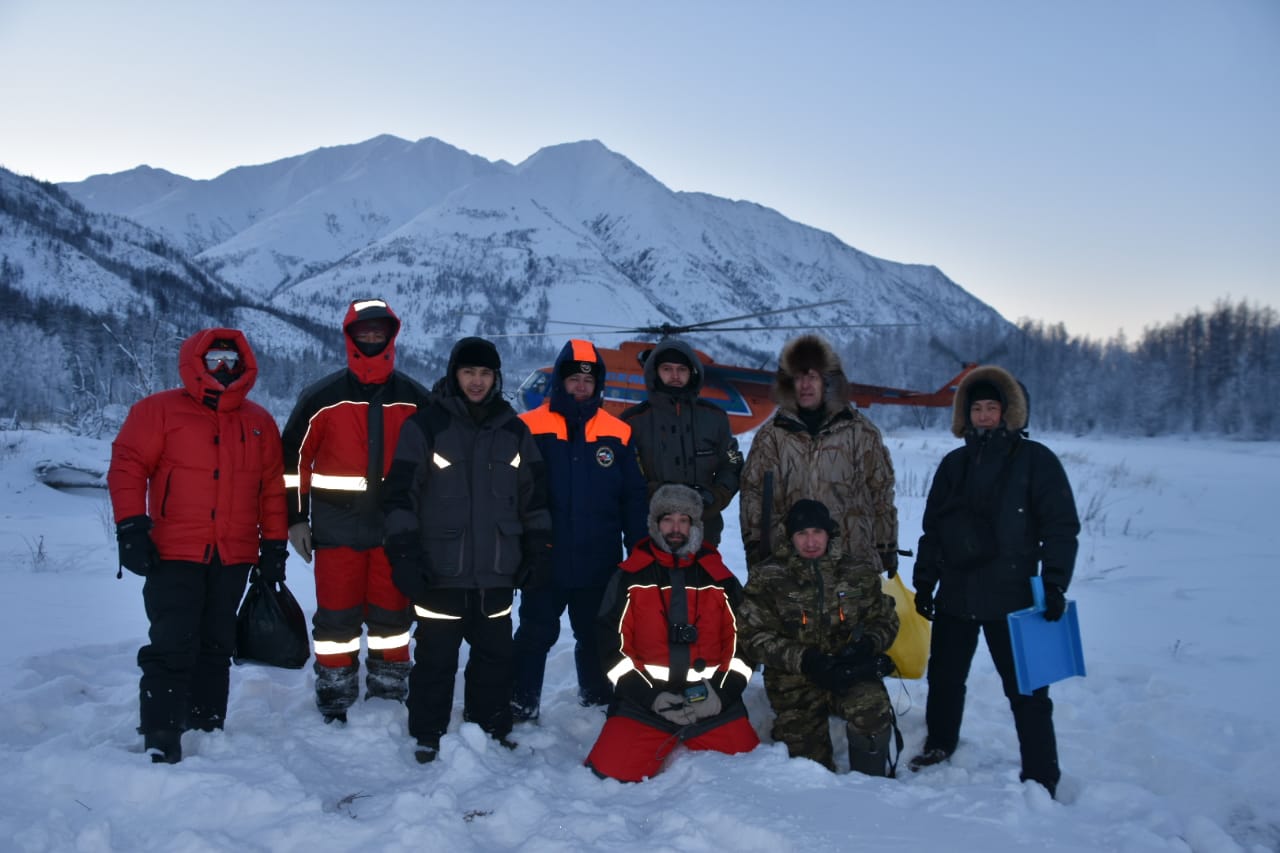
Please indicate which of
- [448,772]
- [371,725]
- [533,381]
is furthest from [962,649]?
[533,381]

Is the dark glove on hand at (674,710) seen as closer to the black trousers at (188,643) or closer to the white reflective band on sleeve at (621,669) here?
the white reflective band on sleeve at (621,669)

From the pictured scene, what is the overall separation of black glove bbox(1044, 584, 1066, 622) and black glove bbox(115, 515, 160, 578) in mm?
3719

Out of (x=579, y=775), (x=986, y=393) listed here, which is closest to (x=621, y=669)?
(x=579, y=775)

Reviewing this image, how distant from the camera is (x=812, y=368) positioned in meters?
3.88

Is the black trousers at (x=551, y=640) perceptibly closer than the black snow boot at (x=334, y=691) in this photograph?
No

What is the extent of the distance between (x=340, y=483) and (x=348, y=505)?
0.12 m

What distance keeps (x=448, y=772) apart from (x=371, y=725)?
2.10 feet

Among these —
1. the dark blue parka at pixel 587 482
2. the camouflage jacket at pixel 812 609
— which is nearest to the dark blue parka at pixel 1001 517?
the camouflage jacket at pixel 812 609

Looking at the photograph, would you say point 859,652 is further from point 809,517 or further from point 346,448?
point 346,448

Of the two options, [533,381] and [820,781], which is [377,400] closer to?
[820,781]

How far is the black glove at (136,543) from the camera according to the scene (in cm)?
290

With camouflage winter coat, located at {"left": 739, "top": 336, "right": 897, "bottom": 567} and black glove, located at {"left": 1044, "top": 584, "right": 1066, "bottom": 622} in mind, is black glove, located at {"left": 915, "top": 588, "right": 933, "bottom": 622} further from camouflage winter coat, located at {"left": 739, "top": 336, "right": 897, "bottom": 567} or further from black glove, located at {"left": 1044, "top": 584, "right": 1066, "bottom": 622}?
black glove, located at {"left": 1044, "top": 584, "right": 1066, "bottom": 622}

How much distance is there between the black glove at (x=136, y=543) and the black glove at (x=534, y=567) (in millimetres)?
1513

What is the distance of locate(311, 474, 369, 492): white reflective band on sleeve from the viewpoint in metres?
3.58
